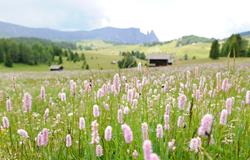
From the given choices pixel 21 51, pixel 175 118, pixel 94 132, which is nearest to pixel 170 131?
pixel 175 118

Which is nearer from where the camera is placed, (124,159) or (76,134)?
(124,159)

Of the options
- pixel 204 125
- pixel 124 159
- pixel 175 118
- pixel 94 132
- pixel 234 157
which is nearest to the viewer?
pixel 204 125

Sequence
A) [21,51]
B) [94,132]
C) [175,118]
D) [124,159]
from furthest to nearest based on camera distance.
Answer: [21,51], [175,118], [124,159], [94,132]

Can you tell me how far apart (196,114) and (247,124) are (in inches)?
23.1

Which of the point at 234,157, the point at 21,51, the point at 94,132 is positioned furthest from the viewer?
the point at 21,51

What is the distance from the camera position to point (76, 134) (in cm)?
423

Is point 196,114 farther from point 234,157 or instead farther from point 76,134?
point 76,134

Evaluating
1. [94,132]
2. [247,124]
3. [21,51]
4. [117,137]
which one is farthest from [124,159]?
[21,51]

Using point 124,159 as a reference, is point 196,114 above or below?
above

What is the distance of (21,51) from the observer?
14388 cm

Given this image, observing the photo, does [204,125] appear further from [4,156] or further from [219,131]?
[4,156]

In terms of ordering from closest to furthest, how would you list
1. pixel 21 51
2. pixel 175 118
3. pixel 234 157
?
pixel 234 157 → pixel 175 118 → pixel 21 51

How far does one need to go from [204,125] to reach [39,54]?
152148 millimetres

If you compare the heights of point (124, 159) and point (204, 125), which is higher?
point (204, 125)
